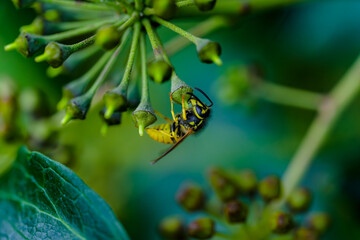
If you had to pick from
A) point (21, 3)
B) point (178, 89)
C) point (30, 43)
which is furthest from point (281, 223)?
point (21, 3)

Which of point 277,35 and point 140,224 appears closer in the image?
point 140,224

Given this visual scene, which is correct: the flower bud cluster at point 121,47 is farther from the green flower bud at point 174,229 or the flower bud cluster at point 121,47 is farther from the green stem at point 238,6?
the green flower bud at point 174,229

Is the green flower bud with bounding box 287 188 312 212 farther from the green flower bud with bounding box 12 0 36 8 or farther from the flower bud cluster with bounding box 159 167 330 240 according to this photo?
the green flower bud with bounding box 12 0 36 8

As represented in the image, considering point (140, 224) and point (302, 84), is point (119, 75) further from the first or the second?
point (302, 84)

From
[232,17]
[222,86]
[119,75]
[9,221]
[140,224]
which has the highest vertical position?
[222,86]

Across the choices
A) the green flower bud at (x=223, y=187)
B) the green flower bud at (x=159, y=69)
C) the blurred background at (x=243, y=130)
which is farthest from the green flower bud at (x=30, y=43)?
the blurred background at (x=243, y=130)

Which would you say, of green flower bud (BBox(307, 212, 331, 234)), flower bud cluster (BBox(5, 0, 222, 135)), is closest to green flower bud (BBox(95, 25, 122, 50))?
flower bud cluster (BBox(5, 0, 222, 135))

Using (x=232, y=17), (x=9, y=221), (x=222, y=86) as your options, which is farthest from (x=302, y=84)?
(x=9, y=221)
